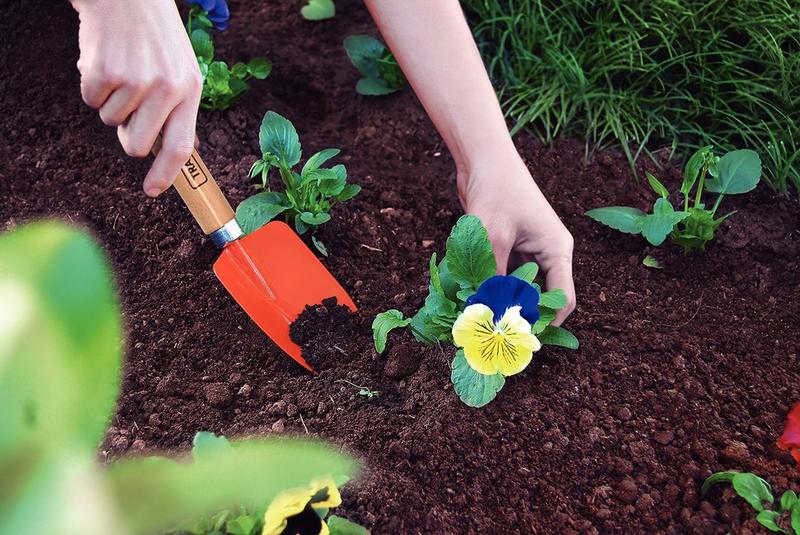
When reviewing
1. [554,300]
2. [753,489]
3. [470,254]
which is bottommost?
[753,489]

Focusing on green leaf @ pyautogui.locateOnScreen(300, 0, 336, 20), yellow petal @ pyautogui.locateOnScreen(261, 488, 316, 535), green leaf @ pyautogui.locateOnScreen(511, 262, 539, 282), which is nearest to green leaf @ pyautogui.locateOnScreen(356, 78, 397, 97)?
green leaf @ pyautogui.locateOnScreen(300, 0, 336, 20)

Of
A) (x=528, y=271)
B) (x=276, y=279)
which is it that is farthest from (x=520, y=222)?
(x=276, y=279)

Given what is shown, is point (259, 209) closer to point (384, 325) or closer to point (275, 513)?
point (384, 325)

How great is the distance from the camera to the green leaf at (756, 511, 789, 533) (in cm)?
122

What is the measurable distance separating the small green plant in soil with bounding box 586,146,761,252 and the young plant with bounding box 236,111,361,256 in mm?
567

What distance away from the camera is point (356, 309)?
5.45 ft

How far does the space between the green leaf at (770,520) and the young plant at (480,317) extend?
41 centimetres

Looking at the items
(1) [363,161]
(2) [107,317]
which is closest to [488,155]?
(1) [363,161]

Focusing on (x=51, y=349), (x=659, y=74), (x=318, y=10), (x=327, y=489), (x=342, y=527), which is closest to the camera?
→ (x=51, y=349)

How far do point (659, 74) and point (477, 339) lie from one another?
3.83 ft

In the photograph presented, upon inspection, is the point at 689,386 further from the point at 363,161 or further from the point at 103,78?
the point at 103,78

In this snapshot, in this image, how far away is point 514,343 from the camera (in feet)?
4.29

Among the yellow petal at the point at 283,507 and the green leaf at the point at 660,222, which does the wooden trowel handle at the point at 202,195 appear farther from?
the green leaf at the point at 660,222

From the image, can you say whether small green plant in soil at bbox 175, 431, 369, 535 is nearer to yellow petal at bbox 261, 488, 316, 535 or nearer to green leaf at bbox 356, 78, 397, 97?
yellow petal at bbox 261, 488, 316, 535
